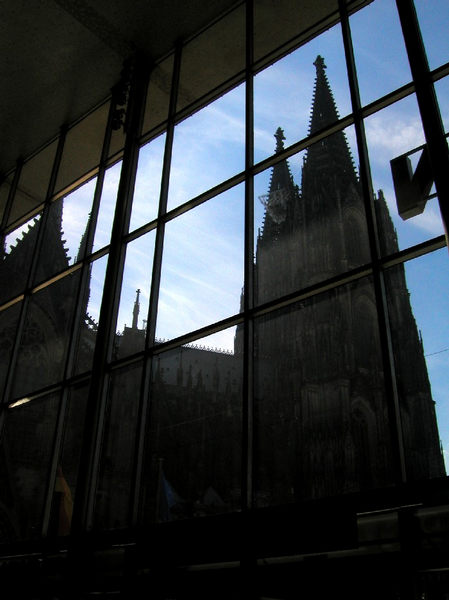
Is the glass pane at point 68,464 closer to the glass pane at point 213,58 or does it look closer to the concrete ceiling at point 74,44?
the glass pane at point 213,58

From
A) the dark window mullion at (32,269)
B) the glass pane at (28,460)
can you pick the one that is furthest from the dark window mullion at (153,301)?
the dark window mullion at (32,269)

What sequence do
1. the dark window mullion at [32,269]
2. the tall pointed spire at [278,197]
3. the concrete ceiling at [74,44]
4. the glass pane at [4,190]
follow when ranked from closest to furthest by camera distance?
the tall pointed spire at [278,197], the concrete ceiling at [74,44], the dark window mullion at [32,269], the glass pane at [4,190]

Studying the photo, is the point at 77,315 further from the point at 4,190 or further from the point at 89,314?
the point at 4,190

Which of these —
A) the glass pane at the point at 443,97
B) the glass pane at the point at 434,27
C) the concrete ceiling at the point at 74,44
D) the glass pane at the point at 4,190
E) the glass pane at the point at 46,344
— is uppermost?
the concrete ceiling at the point at 74,44

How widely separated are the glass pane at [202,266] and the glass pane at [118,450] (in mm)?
365

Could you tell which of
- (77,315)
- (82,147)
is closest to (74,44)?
(82,147)

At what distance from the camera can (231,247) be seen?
3.02m

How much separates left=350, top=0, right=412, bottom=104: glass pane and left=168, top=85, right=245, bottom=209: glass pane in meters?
0.79

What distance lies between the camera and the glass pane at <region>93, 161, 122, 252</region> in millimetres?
3709

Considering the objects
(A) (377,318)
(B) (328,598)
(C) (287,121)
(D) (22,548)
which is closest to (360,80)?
(C) (287,121)

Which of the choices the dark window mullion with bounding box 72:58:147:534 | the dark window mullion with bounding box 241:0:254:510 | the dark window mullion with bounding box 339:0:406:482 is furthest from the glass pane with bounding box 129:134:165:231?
the dark window mullion with bounding box 339:0:406:482

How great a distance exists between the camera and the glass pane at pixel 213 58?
371 centimetres

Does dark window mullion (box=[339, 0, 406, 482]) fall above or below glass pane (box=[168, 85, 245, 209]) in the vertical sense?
below

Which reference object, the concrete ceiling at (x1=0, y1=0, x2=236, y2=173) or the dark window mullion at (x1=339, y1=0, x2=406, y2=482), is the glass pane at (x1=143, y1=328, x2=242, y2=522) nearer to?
the dark window mullion at (x1=339, y1=0, x2=406, y2=482)
